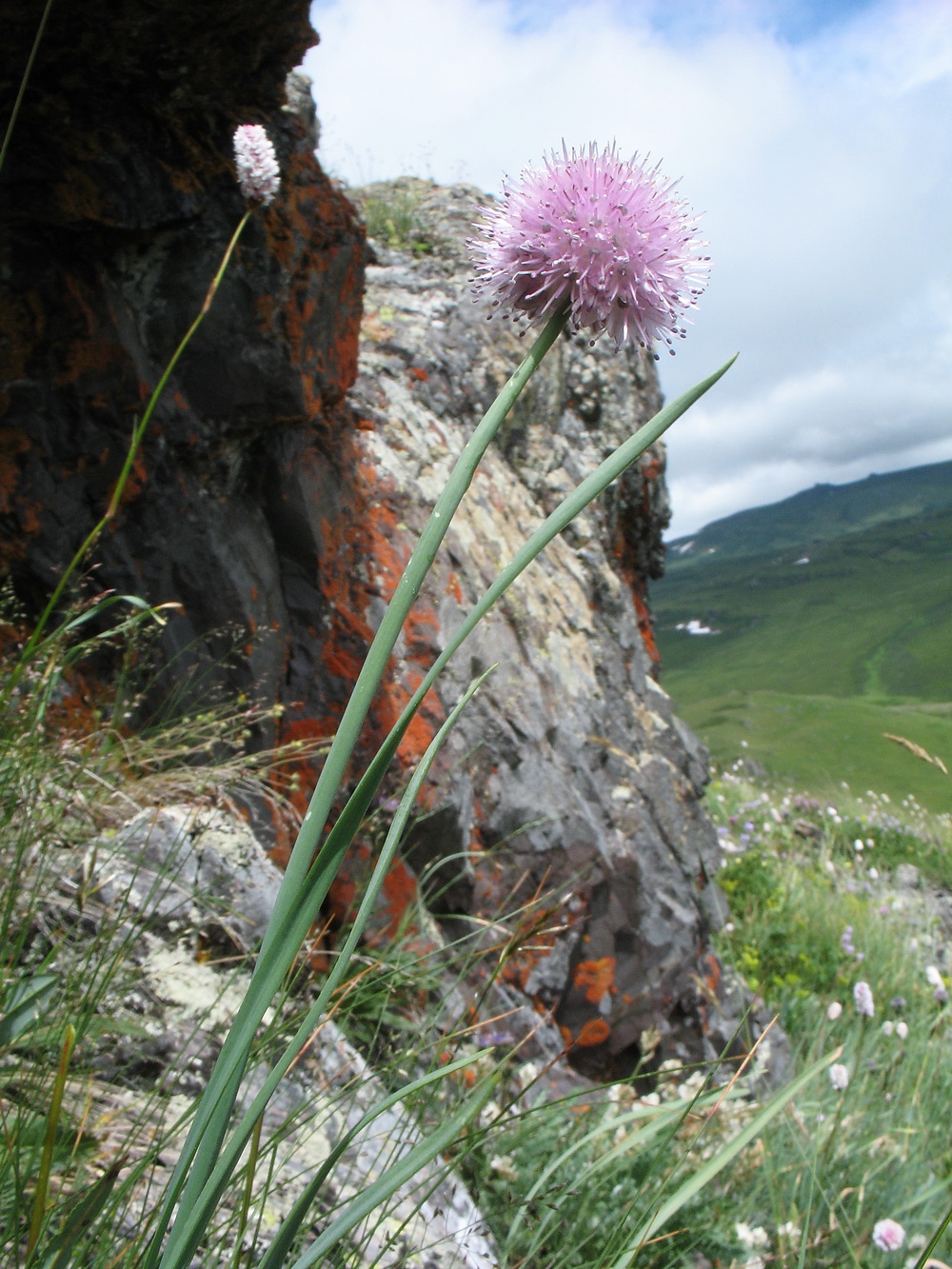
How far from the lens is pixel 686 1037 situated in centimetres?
369

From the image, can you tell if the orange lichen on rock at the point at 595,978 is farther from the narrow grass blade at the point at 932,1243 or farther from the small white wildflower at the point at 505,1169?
the narrow grass blade at the point at 932,1243

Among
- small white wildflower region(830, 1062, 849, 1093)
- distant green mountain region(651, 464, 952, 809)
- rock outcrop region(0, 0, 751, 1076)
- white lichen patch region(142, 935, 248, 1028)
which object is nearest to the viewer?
white lichen patch region(142, 935, 248, 1028)

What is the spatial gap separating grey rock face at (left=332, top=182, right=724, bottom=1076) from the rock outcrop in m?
0.02

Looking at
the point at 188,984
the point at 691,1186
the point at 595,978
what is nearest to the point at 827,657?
the point at 595,978

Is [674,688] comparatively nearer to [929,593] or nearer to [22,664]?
[929,593]

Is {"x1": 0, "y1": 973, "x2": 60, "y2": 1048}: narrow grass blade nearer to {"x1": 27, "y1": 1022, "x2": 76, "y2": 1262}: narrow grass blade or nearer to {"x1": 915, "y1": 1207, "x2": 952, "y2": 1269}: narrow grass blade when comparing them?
{"x1": 27, "y1": 1022, "x2": 76, "y2": 1262}: narrow grass blade

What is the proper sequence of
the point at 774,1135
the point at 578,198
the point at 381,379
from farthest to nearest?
the point at 381,379, the point at 774,1135, the point at 578,198

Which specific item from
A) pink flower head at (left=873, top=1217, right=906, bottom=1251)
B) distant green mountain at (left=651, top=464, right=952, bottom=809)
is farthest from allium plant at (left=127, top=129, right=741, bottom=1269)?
distant green mountain at (left=651, top=464, right=952, bottom=809)

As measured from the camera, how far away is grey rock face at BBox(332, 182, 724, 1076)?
325cm

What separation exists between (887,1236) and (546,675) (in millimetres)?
2454

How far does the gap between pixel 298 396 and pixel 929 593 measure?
96976mm

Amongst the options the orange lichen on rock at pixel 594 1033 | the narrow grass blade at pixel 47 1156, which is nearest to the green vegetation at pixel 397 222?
the orange lichen on rock at pixel 594 1033

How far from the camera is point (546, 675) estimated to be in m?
3.89

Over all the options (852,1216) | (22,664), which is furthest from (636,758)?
(22,664)
